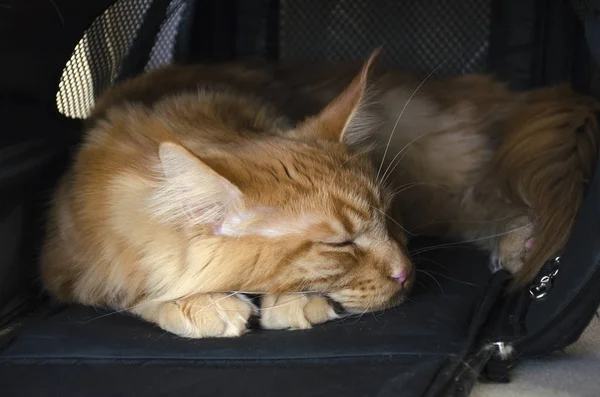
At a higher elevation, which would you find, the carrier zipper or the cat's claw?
the carrier zipper

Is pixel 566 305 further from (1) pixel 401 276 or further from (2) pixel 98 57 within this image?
(2) pixel 98 57

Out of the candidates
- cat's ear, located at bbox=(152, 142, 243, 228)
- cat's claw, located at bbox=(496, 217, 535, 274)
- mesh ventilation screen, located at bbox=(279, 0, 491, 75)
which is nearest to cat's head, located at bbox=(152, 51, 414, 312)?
cat's ear, located at bbox=(152, 142, 243, 228)

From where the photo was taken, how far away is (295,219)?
54.2 inches

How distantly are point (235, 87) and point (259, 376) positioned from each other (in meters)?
0.88

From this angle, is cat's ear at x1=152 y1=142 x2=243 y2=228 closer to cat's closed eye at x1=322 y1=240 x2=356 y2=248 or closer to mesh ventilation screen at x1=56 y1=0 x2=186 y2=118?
cat's closed eye at x1=322 y1=240 x2=356 y2=248

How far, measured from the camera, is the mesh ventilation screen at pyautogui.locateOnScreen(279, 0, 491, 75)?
97.8 inches

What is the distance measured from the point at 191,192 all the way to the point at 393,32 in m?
1.42

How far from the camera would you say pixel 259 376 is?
1284 millimetres

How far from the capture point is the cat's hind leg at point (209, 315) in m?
1.42

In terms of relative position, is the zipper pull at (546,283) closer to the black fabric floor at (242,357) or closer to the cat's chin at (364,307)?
the black fabric floor at (242,357)

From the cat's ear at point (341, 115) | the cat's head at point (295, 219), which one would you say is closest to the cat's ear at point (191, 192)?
the cat's head at point (295, 219)

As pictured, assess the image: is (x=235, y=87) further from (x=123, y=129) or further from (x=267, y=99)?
(x=123, y=129)

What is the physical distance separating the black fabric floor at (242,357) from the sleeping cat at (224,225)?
5 cm

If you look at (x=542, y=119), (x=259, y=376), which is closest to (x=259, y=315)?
(x=259, y=376)
